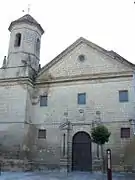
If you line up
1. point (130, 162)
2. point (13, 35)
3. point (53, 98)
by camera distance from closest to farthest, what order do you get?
point (130, 162)
point (53, 98)
point (13, 35)

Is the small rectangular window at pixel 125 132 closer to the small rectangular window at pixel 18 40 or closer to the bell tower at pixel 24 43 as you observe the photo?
the bell tower at pixel 24 43

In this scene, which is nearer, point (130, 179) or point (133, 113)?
point (130, 179)

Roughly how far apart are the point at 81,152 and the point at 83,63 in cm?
752

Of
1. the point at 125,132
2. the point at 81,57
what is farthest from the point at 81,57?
the point at 125,132

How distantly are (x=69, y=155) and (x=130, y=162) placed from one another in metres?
4.65

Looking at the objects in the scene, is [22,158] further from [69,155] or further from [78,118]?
[78,118]

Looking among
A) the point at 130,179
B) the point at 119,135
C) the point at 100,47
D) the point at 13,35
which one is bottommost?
the point at 130,179

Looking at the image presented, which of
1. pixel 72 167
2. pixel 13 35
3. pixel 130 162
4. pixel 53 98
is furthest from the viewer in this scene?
pixel 13 35

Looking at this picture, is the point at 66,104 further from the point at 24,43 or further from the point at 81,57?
→ the point at 24,43

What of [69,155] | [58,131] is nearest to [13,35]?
[58,131]

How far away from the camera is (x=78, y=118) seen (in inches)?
830

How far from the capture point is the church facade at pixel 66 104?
2005 centimetres

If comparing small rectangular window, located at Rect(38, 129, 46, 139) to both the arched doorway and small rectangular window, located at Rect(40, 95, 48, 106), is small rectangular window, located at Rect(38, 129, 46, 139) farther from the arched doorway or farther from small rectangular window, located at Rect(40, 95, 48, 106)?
the arched doorway

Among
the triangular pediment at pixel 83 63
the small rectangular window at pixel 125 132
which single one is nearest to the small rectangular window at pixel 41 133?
the triangular pediment at pixel 83 63
